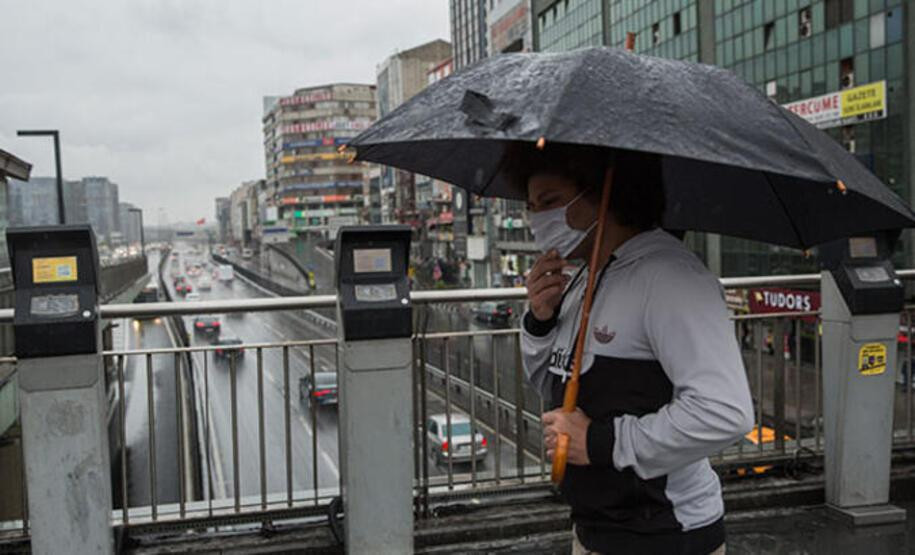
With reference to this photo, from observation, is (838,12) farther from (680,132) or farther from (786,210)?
(680,132)

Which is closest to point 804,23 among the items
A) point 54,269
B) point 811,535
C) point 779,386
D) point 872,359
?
point 779,386

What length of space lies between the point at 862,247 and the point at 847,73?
31.0 metres

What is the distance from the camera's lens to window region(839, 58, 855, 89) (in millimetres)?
31234

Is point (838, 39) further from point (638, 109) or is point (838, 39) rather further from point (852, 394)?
point (638, 109)

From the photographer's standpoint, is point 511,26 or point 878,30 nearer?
point 878,30

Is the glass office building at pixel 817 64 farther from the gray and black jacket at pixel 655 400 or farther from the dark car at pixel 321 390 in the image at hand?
the gray and black jacket at pixel 655 400

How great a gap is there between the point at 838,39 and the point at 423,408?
32957 mm

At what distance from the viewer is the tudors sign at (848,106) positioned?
2989 centimetres

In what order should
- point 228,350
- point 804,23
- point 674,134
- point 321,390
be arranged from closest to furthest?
point 674,134 → point 228,350 → point 321,390 → point 804,23

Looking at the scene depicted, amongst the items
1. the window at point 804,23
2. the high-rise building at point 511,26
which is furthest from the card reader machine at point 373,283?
the high-rise building at point 511,26

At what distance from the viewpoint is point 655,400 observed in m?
1.93

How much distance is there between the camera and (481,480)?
16.0 feet

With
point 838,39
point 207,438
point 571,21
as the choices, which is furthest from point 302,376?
point 571,21

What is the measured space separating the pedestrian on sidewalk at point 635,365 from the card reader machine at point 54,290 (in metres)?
2.40
